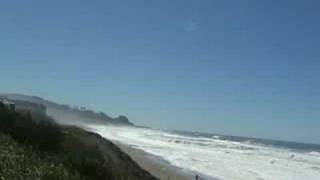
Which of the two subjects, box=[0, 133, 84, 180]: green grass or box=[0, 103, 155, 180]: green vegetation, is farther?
box=[0, 103, 155, 180]: green vegetation

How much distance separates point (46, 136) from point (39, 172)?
28.3ft

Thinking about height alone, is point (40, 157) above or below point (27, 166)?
above

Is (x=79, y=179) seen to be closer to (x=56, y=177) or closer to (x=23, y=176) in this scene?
(x=56, y=177)

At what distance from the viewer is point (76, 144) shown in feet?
74.5

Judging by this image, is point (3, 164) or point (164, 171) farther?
point (164, 171)

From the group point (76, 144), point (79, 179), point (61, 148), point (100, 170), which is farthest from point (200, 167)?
point (79, 179)

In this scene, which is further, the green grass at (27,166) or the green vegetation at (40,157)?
the green vegetation at (40,157)

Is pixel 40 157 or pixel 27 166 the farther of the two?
pixel 40 157

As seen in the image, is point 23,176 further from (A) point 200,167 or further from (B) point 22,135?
(A) point 200,167

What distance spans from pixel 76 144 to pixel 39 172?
37.6ft

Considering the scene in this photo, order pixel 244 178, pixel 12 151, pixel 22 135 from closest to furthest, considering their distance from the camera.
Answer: pixel 12 151, pixel 22 135, pixel 244 178

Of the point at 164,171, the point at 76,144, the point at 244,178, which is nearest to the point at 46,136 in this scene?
the point at 76,144

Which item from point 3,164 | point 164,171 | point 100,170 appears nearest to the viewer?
point 3,164

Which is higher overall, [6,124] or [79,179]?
[6,124]
